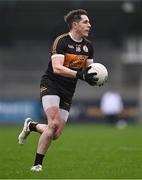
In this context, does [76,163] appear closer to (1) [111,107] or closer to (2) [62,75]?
(2) [62,75]

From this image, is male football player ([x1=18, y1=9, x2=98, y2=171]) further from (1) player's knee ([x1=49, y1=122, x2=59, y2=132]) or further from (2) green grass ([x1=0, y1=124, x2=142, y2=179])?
(2) green grass ([x1=0, y1=124, x2=142, y2=179])

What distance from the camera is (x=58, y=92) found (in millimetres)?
11586

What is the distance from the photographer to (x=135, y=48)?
155 ft

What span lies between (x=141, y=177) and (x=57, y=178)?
1233mm

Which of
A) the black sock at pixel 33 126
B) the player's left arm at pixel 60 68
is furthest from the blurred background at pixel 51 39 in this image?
the player's left arm at pixel 60 68

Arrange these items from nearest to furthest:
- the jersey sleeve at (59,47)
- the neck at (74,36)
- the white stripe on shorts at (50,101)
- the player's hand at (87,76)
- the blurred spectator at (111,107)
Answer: the player's hand at (87,76) < the white stripe on shorts at (50,101) < the jersey sleeve at (59,47) < the neck at (74,36) < the blurred spectator at (111,107)

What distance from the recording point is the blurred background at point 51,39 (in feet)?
142

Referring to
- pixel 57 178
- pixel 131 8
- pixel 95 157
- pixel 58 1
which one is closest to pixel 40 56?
pixel 58 1

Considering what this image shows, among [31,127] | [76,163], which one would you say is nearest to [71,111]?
[76,163]

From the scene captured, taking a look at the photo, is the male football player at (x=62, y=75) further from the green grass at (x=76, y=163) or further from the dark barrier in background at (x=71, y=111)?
the dark barrier in background at (x=71, y=111)

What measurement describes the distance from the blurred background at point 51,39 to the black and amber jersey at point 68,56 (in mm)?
28941

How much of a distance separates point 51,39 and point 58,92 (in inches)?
1352

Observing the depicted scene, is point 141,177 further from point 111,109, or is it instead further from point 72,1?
point 72,1

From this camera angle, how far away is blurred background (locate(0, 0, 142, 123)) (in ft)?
142
